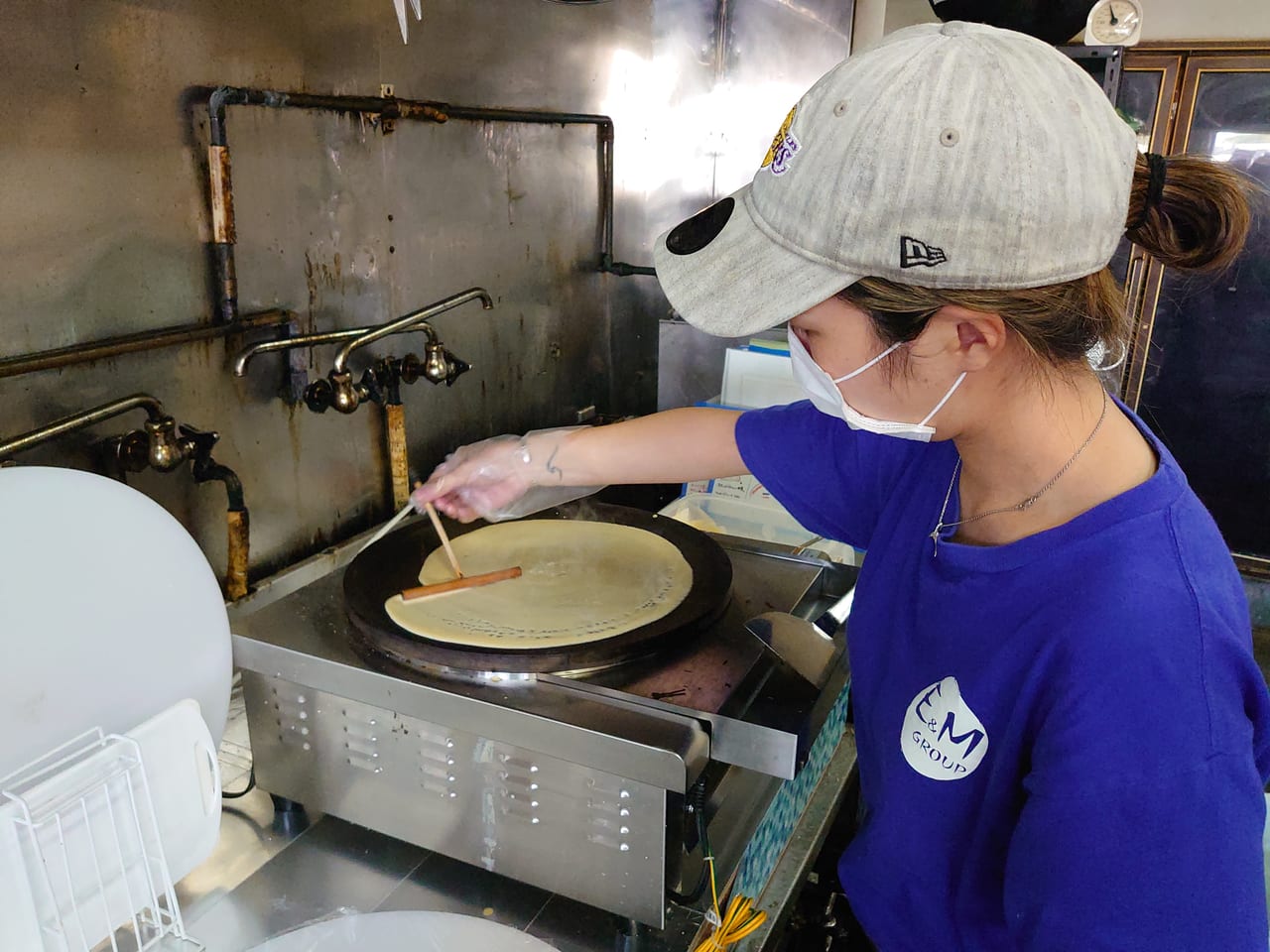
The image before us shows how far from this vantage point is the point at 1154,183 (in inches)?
35.4

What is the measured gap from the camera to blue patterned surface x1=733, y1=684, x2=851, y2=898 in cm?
132

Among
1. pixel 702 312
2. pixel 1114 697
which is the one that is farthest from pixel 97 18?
pixel 1114 697

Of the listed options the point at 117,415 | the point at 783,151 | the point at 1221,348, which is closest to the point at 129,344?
the point at 117,415

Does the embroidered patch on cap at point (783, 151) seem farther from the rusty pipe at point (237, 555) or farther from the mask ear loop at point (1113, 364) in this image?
the rusty pipe at point (237, 555)

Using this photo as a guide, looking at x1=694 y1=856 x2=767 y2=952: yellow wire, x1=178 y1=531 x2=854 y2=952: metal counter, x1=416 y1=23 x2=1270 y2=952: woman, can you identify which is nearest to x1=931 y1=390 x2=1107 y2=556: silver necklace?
x1=416 y1=23 x2=1270 y2=952: woman

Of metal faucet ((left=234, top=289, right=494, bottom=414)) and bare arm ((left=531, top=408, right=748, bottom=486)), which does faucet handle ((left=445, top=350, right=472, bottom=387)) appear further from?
bare arm ((left=531, top=408, right=748, bottom=486))

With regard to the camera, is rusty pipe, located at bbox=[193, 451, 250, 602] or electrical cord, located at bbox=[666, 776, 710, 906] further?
rusty pipe, located at bbox=[193, 451, 250, 602]

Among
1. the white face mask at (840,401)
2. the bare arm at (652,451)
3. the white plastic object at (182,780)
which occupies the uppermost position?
the white face mask at (840,401)

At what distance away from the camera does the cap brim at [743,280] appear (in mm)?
863

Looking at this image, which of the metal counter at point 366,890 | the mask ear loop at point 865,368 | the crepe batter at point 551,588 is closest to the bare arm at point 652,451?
the crepe batter at point 551,588

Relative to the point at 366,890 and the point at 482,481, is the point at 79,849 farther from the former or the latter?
the point at 482,481

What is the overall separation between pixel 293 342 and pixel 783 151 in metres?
1.18

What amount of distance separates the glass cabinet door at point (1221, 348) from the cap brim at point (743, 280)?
3596 mm

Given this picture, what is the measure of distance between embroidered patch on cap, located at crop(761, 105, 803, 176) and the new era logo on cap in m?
0.14
